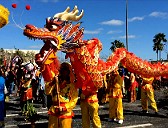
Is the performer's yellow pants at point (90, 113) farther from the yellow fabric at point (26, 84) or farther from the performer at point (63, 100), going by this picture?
the yellow fabric at point (26, 84)

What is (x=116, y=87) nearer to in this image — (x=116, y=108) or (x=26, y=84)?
(x=116, y=108)

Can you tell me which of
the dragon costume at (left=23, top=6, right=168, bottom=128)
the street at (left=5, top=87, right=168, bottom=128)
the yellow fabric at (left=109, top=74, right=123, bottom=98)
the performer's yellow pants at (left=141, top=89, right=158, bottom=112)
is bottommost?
the street at (left=5, top=87, right=168, bottom=128)

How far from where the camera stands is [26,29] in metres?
5.44

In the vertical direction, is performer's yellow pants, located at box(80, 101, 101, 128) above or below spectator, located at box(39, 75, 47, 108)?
below

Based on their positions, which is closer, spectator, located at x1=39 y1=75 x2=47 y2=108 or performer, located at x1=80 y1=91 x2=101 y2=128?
performer, located at x1=80 y1=91 x2=101 y2=128

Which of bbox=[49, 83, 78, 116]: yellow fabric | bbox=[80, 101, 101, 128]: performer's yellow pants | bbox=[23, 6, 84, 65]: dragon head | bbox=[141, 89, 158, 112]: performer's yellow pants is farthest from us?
bbox=[141, 89, 158, 112]: performer's yellow pants

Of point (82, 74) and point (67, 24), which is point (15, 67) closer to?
point (82, 74)

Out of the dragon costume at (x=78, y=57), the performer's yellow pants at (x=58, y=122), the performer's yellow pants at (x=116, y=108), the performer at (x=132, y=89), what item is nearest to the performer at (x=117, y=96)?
the performer's yellow pants at (x=116, y=108)

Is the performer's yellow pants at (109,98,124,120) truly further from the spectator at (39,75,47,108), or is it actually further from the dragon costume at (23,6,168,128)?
the spectator at (39,75,47,108)

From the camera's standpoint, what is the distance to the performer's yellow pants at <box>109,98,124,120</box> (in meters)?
9.29

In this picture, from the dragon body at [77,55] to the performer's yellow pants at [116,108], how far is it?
122 centimetres

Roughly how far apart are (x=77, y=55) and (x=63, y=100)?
145 cm

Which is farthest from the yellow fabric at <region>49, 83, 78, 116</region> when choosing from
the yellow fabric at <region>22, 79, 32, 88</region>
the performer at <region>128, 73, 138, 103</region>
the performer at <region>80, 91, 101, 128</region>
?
the performer at <region>128, 73, 138, 103</region>

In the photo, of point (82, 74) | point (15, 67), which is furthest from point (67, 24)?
point (15, 67)
